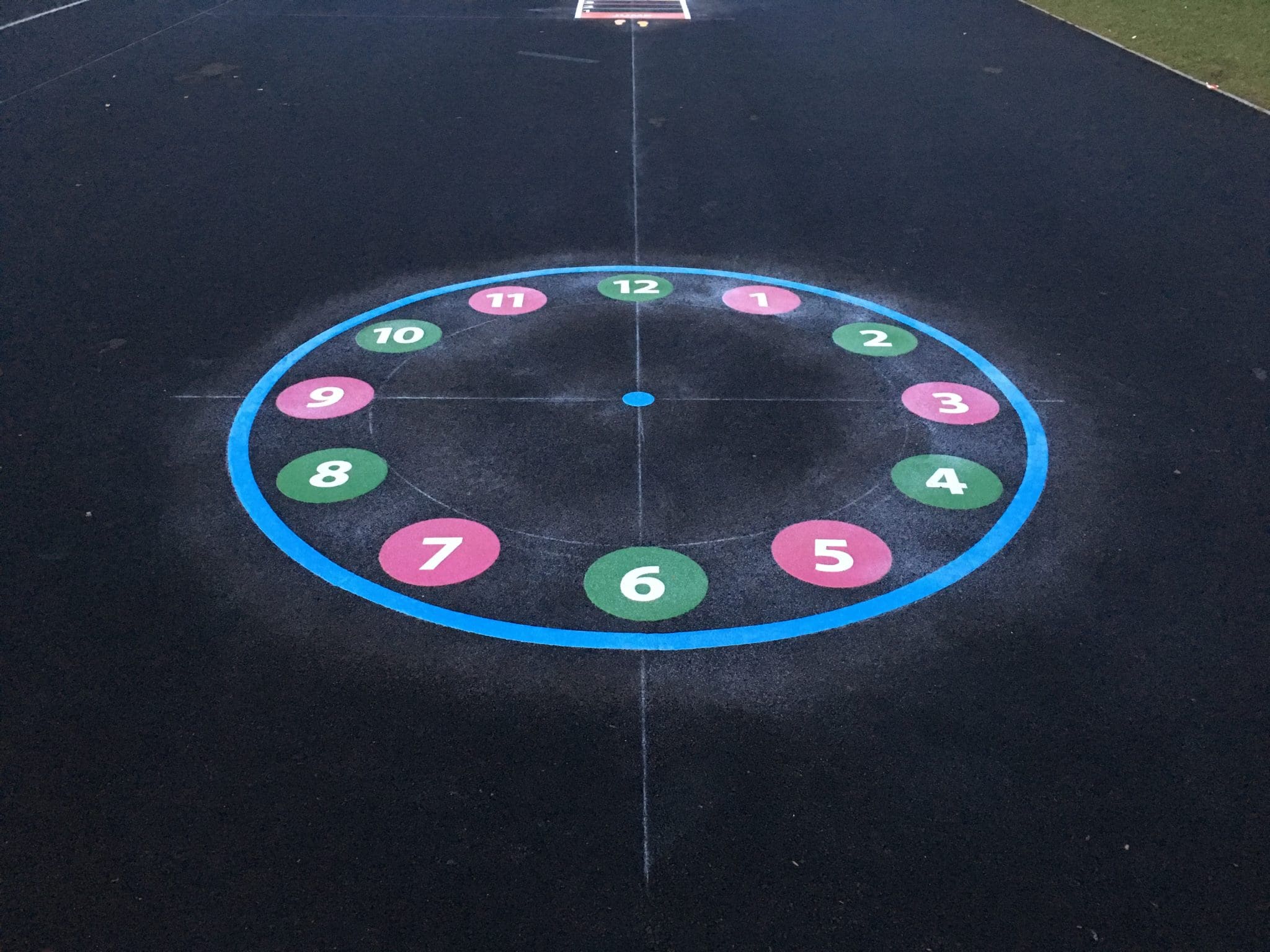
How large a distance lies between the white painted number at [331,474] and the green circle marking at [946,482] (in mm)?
3335

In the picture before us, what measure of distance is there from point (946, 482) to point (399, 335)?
4168 millimetres

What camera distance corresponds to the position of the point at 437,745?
457 centimetres

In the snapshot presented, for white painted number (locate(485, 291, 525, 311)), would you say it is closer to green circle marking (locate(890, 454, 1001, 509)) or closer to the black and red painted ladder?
green circle marking (locate(890, 454, 1001, 509))

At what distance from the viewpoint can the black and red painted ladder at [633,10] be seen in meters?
17.9

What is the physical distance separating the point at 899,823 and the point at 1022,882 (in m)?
0.50

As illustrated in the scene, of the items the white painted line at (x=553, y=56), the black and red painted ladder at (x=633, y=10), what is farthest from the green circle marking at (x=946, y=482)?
the black and red painted ladder at (x=633, y=10)

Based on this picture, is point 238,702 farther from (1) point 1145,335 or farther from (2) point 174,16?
(2) point 174,16

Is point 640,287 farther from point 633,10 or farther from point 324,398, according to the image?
point 633,10

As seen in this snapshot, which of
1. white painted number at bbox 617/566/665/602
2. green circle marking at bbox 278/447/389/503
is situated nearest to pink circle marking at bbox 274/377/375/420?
green circle marking at bbox 278/447/389/503

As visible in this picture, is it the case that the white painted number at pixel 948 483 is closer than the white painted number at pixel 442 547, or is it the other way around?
the white painted number at pixel 442 547

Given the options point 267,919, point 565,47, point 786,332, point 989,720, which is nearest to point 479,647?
point 267,919

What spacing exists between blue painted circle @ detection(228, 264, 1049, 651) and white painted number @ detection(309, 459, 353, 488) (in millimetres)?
328

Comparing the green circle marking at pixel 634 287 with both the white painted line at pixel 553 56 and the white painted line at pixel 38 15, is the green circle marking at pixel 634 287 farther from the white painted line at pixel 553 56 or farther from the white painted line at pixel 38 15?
the white painted line at pixel 38 15

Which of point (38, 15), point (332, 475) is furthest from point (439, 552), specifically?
point (38, 15)
